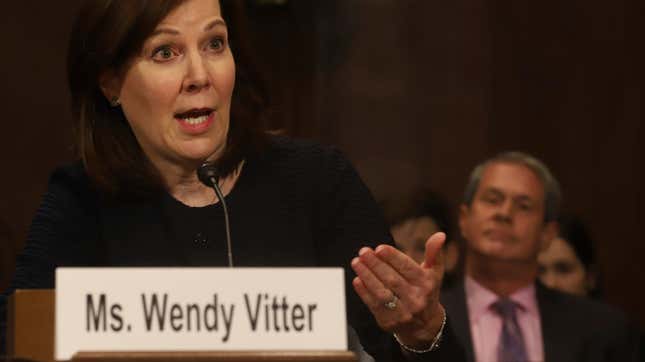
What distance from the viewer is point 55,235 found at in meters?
2.35

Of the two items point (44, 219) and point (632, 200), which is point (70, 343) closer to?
point (44, 219)

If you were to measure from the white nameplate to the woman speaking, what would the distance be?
0.56m

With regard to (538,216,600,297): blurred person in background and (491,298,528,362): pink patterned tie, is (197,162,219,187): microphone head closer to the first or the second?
(491,298,528,362): pink patterned tie

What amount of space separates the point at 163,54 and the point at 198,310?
0.82 m

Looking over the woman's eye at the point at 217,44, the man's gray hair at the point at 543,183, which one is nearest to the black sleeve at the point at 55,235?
the woman's eye at the point at 217,44

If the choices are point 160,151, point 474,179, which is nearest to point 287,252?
point 160,151

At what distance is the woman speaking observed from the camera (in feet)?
7.49

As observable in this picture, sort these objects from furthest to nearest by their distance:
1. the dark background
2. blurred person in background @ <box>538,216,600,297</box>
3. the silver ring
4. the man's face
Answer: the dark background < blurred person in background @ <box>538,216,600,297</box> < the man's face < the silver ring

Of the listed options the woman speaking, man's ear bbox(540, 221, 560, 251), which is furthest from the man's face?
the woman speaking

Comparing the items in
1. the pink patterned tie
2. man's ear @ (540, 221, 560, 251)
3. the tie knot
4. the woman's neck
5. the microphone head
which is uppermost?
the microphone head

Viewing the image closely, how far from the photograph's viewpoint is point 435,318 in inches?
81.0

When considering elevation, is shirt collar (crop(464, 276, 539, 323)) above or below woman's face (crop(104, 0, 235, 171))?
below

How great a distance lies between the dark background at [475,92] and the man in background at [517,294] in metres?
1.19

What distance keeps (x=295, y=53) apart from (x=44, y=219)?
365cm
